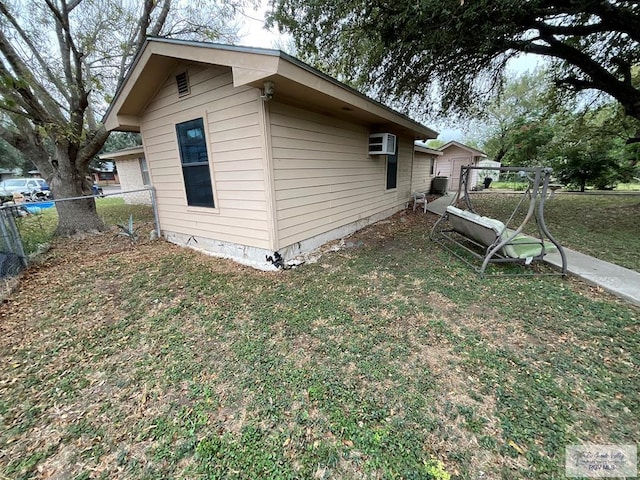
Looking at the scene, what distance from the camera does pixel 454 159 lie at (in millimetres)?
17578

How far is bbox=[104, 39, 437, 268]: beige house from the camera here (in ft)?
11.9

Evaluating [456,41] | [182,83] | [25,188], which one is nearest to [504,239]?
[456,41]

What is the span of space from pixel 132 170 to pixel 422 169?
1451 centimetres

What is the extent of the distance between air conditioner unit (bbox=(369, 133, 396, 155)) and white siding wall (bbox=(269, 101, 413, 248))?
206mm

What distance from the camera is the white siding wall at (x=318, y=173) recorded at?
13.2 ft

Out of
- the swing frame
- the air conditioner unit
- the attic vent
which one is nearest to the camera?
the swing frame

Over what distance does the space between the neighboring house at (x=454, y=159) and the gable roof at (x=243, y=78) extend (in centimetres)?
1347

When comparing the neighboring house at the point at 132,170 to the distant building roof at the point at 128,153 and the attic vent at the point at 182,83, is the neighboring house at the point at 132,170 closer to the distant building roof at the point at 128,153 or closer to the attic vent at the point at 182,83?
the distant building roof at the point at 128,153

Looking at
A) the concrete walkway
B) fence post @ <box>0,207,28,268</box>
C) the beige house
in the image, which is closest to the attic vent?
the beige house

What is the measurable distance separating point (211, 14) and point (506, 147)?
953 inches

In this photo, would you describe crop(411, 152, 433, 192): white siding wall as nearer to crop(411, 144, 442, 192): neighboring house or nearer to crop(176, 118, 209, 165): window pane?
crop(411, 144, 442, 192): neighboring house

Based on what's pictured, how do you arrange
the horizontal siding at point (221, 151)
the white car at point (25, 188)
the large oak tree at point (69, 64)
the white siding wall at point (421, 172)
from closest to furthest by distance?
the horizontal siding at point (221, 151)
the large oak tree at point (69, 64)
the white siding wall at point (421, 172)
the white car at point (25, 188)

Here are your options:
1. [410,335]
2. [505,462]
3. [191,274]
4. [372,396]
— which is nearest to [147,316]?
[191,274]

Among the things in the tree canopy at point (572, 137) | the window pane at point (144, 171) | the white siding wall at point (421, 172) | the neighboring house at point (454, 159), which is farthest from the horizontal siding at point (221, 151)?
the neighboring house at point (454, 159)
